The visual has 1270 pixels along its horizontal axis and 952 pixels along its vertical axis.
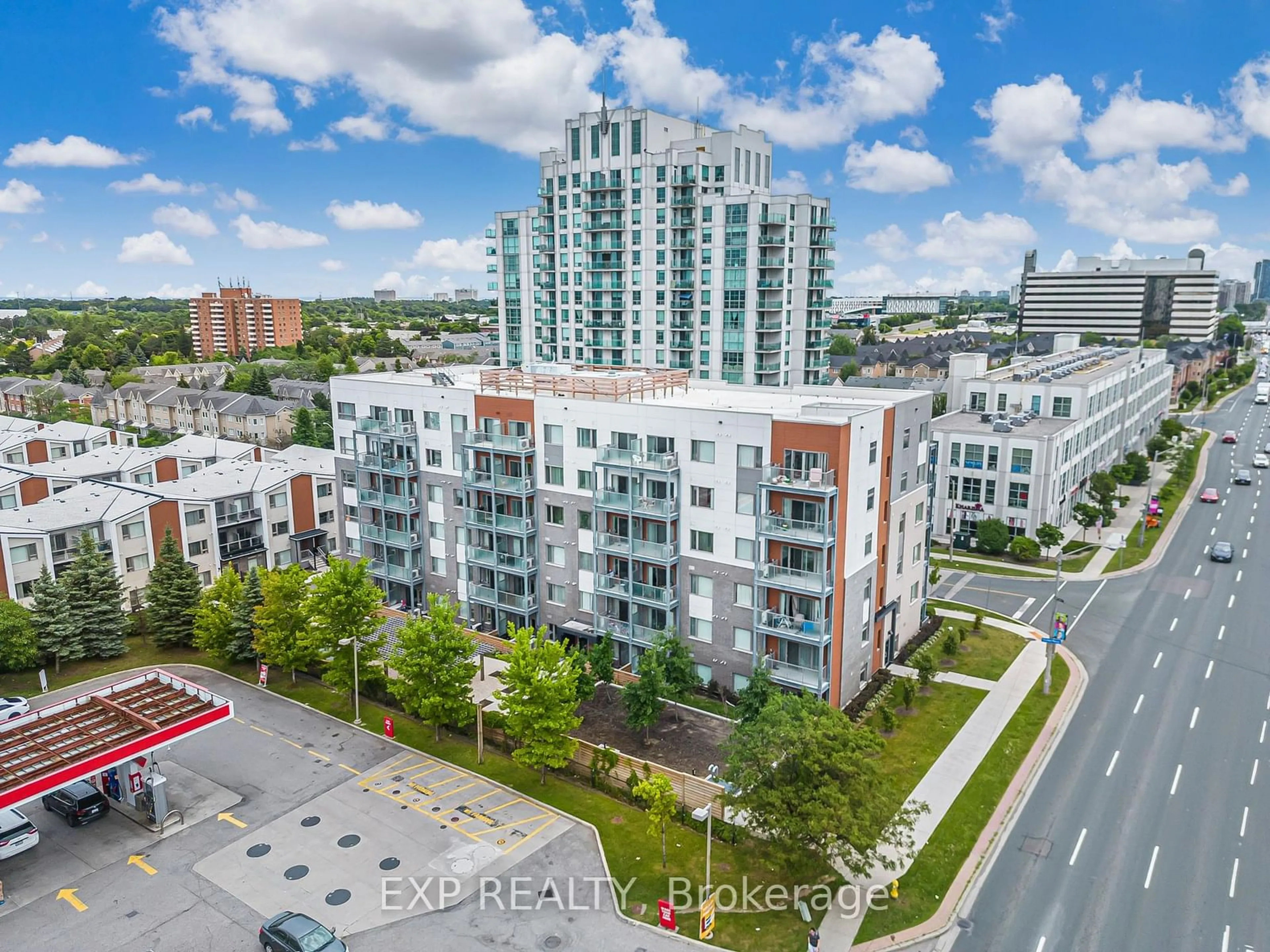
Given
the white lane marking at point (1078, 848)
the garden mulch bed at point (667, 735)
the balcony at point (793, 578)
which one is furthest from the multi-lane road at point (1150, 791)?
the balcony at point (793, 578)

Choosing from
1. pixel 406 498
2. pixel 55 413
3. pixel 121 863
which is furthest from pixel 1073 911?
pixel 55 413

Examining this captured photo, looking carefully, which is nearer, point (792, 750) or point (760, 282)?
point (792, 750)

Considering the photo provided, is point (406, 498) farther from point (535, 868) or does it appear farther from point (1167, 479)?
point (1167, 479)

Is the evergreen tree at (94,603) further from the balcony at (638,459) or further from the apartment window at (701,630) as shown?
the apartment window at (701,630)

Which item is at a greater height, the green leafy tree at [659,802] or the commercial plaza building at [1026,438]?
the commercial plaza building at [1026,438]

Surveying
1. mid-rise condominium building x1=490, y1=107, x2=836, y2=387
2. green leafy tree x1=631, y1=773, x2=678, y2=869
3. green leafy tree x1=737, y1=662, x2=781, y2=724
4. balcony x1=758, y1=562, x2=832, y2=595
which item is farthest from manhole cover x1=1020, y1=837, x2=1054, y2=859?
mid-rise condominium building x1=490, y1=107, x2=836, y2=387

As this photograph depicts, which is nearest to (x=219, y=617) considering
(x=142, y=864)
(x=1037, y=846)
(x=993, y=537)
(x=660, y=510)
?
(x=142, y=864)

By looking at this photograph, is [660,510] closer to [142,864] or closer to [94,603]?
[142,864]
